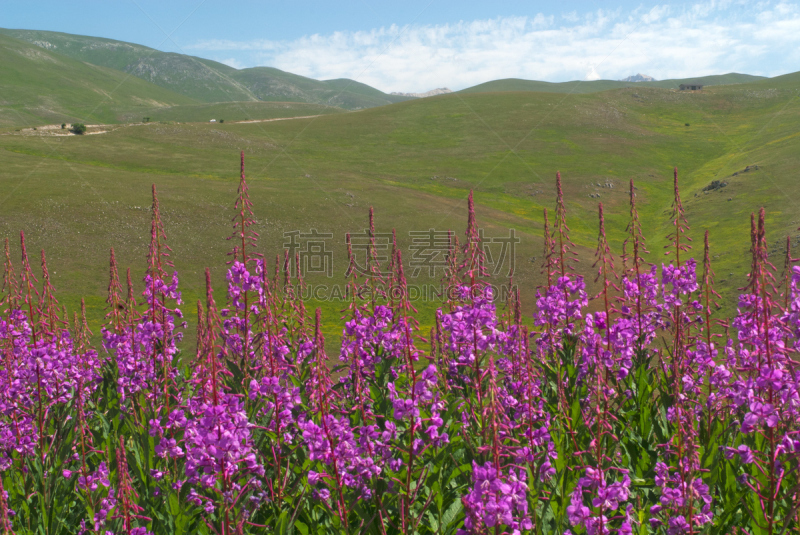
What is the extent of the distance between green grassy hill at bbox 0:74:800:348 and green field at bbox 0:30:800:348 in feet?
0.65

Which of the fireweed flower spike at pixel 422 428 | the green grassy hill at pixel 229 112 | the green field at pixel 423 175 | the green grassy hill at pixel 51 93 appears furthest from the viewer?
the green grassy hill at pixel 229 112

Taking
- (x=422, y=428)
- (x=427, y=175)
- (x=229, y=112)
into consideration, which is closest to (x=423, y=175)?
(x=427, y=175)

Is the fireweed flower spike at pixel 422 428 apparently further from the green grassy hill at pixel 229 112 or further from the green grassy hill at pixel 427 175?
the green grassy hill at pixel 229 112

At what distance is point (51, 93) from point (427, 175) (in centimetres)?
14688

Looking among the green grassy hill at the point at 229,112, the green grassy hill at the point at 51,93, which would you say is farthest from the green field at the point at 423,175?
the green grassy hill at the point at 229,112

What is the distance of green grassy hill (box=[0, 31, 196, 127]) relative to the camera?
137 metres

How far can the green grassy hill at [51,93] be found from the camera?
13675 centimetres

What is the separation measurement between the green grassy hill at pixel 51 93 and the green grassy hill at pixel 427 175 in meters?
80.2

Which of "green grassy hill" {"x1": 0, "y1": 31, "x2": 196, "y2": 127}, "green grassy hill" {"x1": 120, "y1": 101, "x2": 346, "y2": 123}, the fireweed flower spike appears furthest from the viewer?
"green grassy hill" {"x1": 120, "y1": 101, "x2": 346, "y2": 123}

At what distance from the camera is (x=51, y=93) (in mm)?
158000

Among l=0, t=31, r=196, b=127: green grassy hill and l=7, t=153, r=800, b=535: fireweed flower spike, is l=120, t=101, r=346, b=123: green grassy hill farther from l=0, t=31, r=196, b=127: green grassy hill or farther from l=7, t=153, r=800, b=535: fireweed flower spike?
l=7, t=153, r=800, b=535: fireweed flower spike

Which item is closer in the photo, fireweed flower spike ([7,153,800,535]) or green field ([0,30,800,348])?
fireweed flower spike ([7,153,800,535])

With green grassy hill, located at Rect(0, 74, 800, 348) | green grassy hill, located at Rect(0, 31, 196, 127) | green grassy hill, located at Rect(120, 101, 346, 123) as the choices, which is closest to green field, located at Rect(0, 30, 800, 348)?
green grassy hill, located at Rect(0, 74, 800, 348)

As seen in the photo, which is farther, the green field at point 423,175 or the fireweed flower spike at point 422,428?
the green field at point 423,175
